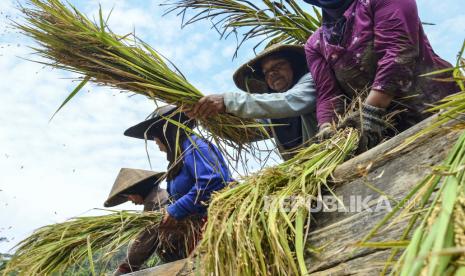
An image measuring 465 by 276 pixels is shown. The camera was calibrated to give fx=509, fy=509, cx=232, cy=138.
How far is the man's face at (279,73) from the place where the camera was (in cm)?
255

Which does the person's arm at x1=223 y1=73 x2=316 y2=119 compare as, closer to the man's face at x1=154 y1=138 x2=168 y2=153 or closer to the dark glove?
the dark glove

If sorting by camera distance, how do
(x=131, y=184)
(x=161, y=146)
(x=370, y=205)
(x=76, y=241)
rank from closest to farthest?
(x=370, y=205)
(x=76, y=241)
(x=161, y=146)
(x=131, y=184)

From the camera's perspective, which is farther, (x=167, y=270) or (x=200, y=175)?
(x=200, y=175)

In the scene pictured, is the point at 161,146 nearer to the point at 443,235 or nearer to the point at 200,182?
the point at 200,182

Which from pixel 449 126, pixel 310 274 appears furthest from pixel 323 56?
pixel 310 274

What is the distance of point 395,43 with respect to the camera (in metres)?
1.84

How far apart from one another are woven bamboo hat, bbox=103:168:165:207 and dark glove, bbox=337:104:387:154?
2.24m

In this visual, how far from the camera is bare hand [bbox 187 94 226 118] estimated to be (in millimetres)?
2193

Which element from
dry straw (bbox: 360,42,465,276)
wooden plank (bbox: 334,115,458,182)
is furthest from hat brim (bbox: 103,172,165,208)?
dry straw (bbox: 360,42,465,276)

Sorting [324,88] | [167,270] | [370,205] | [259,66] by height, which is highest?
[259,66]

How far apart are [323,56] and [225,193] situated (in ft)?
2.82

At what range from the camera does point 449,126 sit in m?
A: 1.30

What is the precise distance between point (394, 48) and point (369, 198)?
655 millimetres

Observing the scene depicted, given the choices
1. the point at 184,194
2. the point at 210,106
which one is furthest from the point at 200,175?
the point at 210,106
